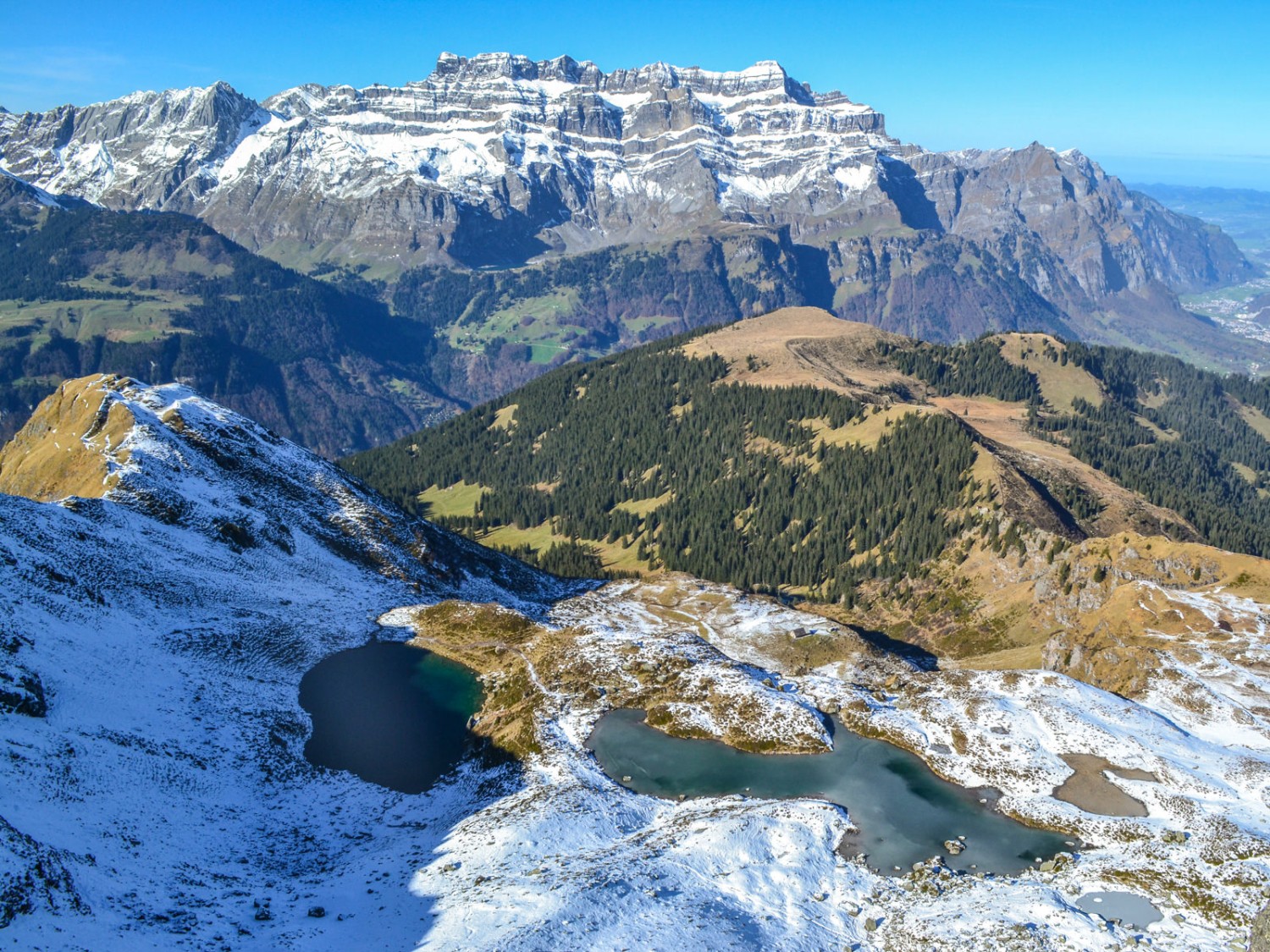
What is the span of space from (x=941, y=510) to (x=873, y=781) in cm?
11173

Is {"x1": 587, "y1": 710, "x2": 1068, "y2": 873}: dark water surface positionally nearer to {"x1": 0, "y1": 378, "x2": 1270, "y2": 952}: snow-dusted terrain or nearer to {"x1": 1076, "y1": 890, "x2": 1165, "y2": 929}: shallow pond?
{"x1": 0, "y1": 378, "x2": 1270, "y2": 952}: snow-dusted terrain

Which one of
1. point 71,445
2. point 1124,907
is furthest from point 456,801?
point 71,445

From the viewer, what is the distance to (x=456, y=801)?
8088cm

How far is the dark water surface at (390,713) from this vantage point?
3447 inches

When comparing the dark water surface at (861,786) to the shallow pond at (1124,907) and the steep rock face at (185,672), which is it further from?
the steep rock face at (185,672)

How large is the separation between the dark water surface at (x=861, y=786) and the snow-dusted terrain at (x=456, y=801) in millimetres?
2653

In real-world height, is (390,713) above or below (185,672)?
below

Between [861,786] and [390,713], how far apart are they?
50770 mm

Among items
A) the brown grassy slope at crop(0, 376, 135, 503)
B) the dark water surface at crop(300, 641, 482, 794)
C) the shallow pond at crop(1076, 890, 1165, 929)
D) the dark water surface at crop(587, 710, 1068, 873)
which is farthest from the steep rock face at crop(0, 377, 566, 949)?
the shallow pond at crop(1076, 890, 1165, 929)

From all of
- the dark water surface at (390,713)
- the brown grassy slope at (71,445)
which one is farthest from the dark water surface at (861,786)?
the brown grassy slope at (71,445)

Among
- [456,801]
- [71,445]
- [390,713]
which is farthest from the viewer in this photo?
[71,445]

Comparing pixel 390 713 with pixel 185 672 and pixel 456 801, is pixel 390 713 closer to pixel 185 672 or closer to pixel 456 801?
pixel 185 672

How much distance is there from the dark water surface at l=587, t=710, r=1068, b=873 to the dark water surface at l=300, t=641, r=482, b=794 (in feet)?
53.8

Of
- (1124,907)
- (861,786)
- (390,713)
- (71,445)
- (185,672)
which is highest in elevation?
(71,445)
